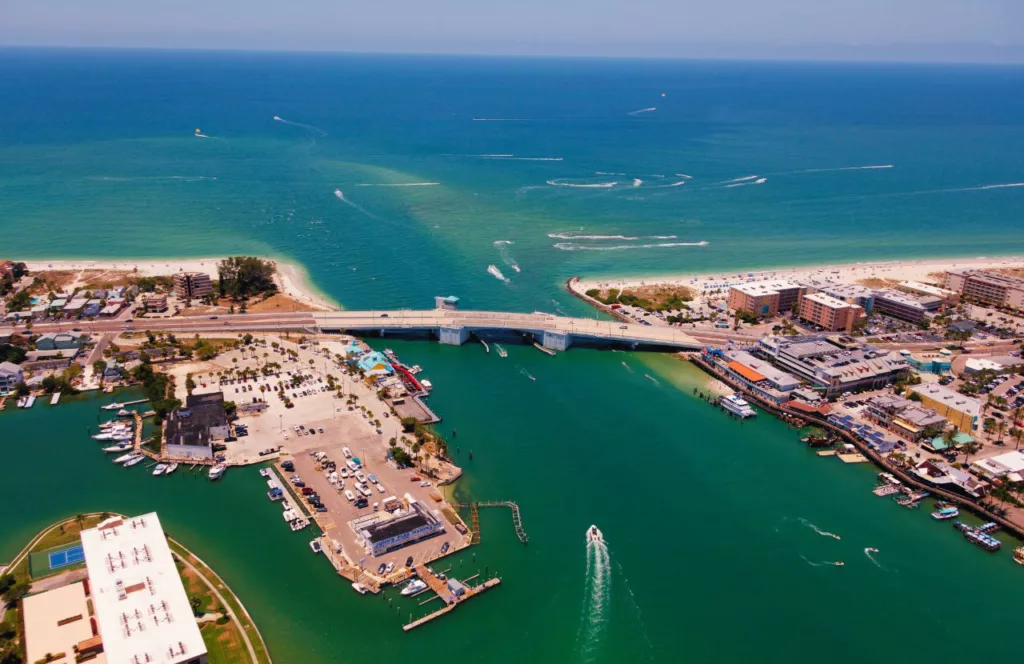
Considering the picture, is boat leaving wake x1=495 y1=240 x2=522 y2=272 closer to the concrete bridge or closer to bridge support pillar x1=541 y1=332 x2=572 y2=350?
the concrete bridge

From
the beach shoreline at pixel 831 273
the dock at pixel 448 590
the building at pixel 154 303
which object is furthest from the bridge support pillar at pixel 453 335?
the dock at pixel 448 590

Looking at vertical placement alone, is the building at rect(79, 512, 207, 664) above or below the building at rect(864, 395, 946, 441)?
below

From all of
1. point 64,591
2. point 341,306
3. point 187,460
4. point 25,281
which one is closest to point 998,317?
point 341,306

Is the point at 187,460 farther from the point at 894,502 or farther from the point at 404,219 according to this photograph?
the point at 404,219

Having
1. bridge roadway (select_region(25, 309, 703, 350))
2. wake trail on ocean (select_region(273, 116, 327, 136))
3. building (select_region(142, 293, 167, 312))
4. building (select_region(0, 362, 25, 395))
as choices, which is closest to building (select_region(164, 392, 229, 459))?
building (select_region(0, 362, 25, 395))

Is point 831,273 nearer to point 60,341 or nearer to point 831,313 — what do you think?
point 831,313

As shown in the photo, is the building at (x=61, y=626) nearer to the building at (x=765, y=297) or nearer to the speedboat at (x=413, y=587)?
the speedboat at (x=413, y=587)
